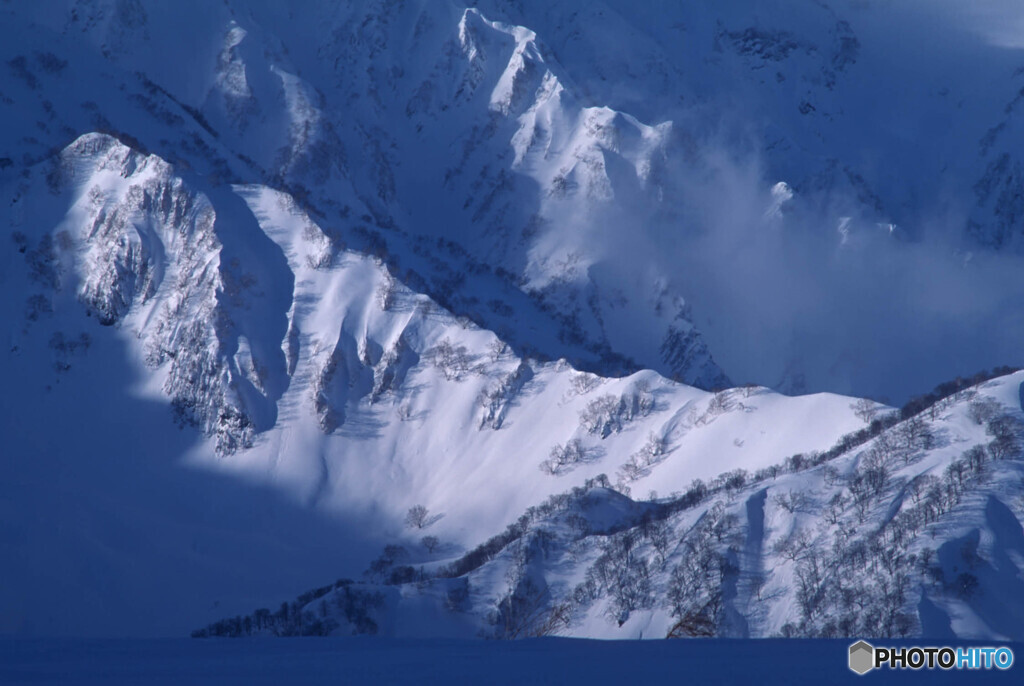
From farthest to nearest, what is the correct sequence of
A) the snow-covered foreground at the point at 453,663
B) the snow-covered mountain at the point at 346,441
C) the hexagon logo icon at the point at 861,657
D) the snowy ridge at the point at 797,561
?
the snow-covered mountain at the point at 346,441 < the snowy ridge at the point at 797,561 < the hexagon logo icon at the point at 861,657 < the snow-covered foreground at the point at 453,663

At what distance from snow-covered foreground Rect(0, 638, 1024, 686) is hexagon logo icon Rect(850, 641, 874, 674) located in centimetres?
16

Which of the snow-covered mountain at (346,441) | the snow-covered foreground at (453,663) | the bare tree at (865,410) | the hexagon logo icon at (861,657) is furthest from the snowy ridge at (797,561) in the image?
the snow-covered foreground at (453,663)

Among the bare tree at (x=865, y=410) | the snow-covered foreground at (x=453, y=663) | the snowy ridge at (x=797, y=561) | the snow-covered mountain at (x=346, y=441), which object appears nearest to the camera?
the snow-covered foreground at (x=453, y=663)

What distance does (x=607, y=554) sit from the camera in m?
94.6

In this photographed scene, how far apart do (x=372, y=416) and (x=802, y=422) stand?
58983mm

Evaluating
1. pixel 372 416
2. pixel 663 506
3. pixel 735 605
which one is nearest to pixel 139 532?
pixel 372 416

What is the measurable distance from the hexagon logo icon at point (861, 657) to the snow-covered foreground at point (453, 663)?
160 mm

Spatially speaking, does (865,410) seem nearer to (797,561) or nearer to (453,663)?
(797,561)

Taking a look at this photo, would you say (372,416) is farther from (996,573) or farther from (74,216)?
(996,573)

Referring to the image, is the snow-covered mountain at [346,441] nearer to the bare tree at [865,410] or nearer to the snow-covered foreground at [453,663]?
the bare tree at [865,410]

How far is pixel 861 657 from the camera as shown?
15.6 metres

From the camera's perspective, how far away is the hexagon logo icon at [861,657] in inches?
596

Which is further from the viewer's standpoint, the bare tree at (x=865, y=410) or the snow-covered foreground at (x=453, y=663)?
the bare tree at (x=865, y=410)

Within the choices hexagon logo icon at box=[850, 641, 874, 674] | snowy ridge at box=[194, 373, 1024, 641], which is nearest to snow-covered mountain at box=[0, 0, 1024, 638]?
snowy ridge at box=[194, 373, 1024, 641]
